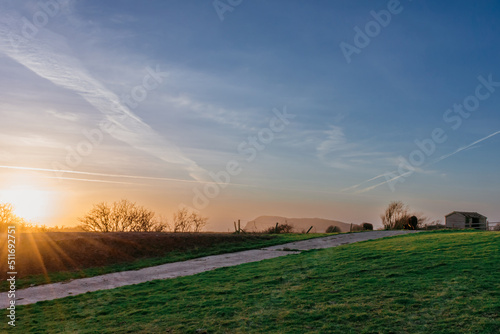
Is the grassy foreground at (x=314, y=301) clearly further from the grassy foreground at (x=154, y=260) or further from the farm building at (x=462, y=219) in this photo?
the farm building at (x=462, y=219)

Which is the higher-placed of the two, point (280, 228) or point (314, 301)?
point (280, 228)

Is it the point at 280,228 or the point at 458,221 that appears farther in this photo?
the point at 458,221

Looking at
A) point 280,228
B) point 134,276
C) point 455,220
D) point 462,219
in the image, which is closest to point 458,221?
point 455,220

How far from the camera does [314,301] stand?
9586 millimetres

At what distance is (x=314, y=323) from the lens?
805 centimetres

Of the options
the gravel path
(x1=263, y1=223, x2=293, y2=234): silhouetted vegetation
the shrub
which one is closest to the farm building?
the shrub

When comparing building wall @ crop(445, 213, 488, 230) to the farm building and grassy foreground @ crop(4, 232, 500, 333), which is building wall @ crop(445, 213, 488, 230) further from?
grassy foreground @ crop(4, 232, 500, 333)

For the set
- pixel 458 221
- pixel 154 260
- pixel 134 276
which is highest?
pixel 458 221

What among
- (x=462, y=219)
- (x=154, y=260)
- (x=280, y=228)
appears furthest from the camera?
(x=462, y=219)

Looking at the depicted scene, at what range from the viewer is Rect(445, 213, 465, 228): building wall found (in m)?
59.0

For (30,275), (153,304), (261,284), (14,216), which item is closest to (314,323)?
(261,284)

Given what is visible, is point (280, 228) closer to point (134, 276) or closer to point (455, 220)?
point (134, 276)

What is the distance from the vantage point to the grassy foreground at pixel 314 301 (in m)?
7.91

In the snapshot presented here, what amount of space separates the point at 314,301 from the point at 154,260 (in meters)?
14.3
